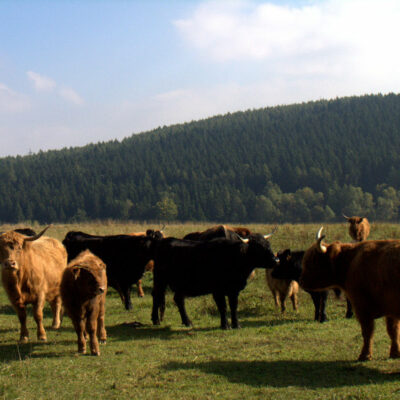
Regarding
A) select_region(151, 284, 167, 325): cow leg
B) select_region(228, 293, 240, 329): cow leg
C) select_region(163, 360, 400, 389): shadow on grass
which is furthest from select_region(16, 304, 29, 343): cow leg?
select_region(228, 293, 240, 329): cow leg

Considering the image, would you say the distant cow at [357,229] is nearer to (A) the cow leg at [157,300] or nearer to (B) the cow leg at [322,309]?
(B) the cow leg at [322,309]

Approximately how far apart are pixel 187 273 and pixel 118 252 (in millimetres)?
4096

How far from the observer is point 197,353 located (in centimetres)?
762

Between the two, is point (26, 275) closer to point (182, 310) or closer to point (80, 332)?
point (80, 332)

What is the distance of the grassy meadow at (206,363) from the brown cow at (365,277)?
577 millimetres

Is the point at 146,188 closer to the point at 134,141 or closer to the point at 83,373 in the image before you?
the point at 134,141

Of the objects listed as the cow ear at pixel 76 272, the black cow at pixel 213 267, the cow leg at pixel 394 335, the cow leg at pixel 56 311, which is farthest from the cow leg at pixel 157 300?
the cow leg at pixel 394 335

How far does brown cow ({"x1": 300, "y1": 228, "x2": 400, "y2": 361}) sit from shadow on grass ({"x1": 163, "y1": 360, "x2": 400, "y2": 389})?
56 cm

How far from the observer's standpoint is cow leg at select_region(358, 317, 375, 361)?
21.7 ft

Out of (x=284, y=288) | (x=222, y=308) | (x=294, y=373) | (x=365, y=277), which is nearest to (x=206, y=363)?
(x=294, y=373)

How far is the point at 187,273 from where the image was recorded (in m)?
10.1

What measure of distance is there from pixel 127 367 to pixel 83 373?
0.61m

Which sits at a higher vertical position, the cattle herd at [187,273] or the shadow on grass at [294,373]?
the cattle herd at [187,273]

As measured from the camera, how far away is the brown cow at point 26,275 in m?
8.56
